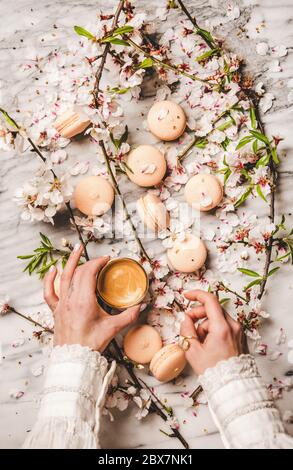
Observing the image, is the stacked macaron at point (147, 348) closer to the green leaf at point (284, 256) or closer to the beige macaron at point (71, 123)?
the green leaf at point (284, 256)

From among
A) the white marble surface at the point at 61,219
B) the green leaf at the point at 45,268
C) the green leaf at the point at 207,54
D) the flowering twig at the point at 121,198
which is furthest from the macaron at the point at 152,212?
the green leaf at the point at 207,54

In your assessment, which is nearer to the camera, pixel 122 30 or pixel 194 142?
pixel 122 30

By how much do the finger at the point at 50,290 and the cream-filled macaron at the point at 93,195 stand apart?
0.17 m

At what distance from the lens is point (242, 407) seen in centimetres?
103

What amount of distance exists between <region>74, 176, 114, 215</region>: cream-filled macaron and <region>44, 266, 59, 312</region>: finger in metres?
0.17

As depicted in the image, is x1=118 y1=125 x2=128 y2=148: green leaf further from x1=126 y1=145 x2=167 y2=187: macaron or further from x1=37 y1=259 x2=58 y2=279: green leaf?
x1=37 y1=259 x2=58 y2=279: green leaf

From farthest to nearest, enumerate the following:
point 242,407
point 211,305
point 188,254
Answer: point 188,254 → point 211,305 → point 242,407

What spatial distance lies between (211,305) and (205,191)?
0.95ft

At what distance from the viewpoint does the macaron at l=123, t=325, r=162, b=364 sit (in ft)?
4.08

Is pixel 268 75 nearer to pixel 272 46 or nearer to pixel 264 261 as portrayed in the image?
pixel 272 46

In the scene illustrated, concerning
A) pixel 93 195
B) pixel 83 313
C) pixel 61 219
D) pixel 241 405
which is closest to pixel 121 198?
pixel 93 195

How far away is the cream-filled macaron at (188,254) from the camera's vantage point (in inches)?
49.1

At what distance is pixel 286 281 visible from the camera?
1.29 metres

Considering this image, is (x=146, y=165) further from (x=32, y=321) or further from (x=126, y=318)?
(x=32, y=321)
